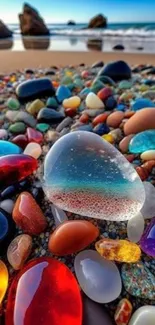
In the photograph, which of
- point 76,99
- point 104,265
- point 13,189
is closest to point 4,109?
point 76,99

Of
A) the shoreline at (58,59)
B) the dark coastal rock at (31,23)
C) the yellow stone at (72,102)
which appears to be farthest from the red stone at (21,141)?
the dark coastal rock at (31,23)

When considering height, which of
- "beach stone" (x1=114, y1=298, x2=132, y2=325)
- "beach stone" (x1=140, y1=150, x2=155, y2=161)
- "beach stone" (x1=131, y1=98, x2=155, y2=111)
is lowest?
"beach stone" (x1=114, y1=298, x2=132, y2=325)

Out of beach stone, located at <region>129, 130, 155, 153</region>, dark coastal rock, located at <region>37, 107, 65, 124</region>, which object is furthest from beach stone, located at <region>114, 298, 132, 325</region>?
dark coastal rock, located at <region>37, 107, 65, 124</region>

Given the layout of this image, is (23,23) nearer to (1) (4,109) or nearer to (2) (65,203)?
(1) (4,109)

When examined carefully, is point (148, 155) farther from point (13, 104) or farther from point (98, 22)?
point (98, 22)

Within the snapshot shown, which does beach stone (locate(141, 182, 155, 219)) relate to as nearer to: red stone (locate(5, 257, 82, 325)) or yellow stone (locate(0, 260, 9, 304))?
red stone (locate(5, 257, 82, 325))

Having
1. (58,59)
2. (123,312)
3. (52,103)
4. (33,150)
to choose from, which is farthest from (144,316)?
(58,59)
